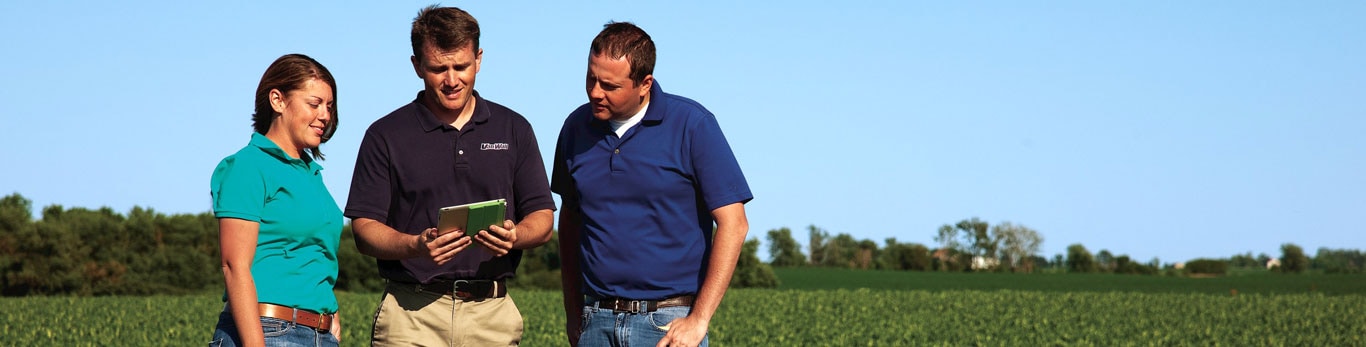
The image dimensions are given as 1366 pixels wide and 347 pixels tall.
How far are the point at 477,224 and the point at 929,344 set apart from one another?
47.5 ft

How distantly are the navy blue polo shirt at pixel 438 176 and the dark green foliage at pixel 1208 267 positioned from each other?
77.3 meters

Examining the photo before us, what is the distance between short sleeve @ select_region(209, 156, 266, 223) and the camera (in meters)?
3.87

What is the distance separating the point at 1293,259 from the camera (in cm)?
8244

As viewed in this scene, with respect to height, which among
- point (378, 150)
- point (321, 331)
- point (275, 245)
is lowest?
point (321, 331)

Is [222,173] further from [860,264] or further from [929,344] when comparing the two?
[860,264]

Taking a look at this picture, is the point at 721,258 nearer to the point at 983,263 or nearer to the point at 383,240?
the point at 383,240

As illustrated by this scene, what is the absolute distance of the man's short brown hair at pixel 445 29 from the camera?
4469mm

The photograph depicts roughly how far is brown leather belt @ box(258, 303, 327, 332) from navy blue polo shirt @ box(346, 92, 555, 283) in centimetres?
51

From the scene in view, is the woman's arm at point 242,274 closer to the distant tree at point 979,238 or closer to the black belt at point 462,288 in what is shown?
the black belt at point 462,288

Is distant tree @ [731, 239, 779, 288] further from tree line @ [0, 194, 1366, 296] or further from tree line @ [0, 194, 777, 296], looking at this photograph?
tree line @ [0, 194, 777, 296]

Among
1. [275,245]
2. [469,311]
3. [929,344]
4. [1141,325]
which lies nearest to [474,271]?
[469,311]

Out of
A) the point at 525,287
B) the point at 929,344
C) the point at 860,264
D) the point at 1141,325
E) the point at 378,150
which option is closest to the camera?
the point at 378,150

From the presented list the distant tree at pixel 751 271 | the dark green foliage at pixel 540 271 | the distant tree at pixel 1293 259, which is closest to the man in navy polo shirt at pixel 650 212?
the dark green foliage at pixel 540 271

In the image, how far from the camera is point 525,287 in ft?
156
